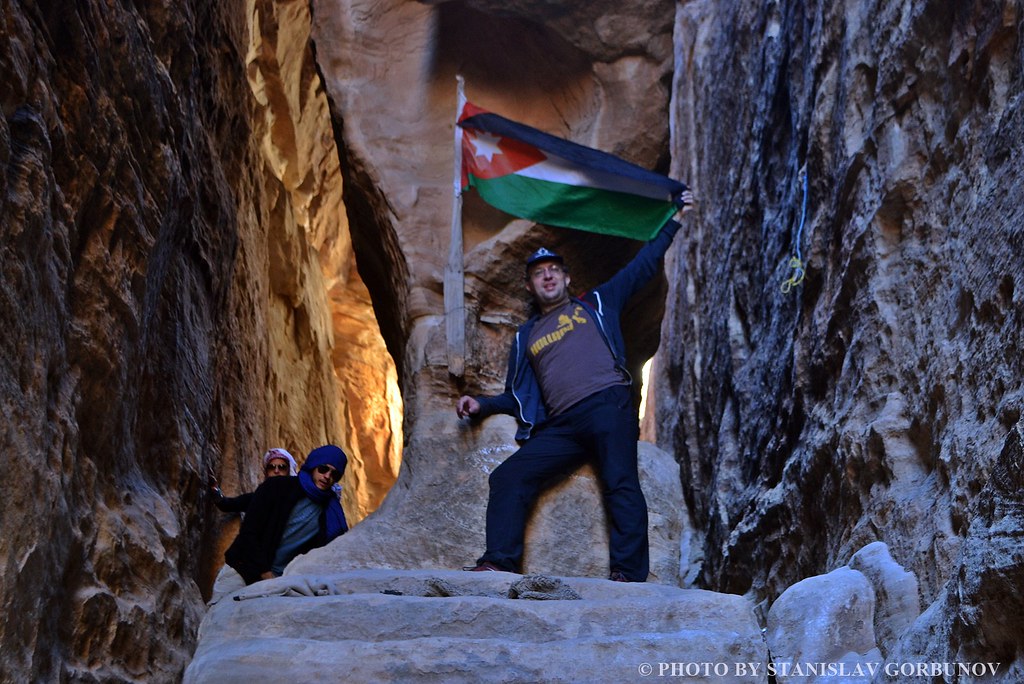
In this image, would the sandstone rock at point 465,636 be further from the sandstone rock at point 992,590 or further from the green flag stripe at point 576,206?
the green flag stripe at point 576,206

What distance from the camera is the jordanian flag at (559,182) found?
6551 mm

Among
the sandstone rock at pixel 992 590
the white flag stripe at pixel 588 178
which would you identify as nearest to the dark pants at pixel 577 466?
the white flag stripe at pixel 588 178

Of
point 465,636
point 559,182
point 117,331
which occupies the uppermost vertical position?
point 559,182

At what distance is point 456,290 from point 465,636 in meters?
3.63

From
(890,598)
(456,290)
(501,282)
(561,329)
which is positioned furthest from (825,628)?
(501,282)

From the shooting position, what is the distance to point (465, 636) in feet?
10.6

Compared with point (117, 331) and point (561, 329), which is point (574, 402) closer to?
point (561, 329)

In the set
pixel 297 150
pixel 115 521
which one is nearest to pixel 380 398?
pixel 297 150

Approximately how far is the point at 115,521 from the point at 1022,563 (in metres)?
2.50

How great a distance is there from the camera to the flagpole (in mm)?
6465

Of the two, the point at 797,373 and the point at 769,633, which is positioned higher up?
the point at 797,373

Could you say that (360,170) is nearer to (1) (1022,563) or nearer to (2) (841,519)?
(2) (841,519)

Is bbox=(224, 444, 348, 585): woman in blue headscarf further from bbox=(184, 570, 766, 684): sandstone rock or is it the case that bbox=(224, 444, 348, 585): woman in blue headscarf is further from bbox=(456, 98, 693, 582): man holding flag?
bbox=(184, 570, 766, 684): sandstone rock

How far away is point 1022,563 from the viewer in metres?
2.32
